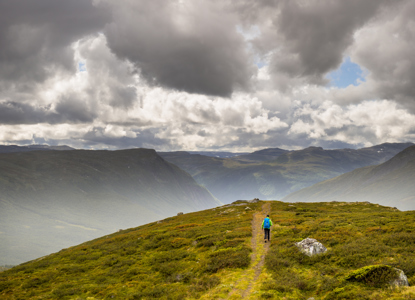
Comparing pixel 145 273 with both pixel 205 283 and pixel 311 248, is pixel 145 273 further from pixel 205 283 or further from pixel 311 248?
pixel 311 248

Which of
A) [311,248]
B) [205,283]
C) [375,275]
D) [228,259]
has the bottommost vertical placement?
[205,283]

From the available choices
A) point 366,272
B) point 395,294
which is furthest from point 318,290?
point 395,294

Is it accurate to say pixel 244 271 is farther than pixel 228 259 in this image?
No

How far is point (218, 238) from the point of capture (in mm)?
37031

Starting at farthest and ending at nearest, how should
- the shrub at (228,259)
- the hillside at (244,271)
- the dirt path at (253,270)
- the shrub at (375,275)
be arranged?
the shrub at (228,259) < the dirt path at (253,270) < the hillside at (244,271) < the shrub at (375,275)

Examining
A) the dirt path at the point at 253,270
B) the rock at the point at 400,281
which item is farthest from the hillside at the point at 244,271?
the rock at the point at 400,281

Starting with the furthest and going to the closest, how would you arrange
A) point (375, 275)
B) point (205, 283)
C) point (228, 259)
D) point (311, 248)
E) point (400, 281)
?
point (228, 259) → point (311, 248) → point (205, 283) → point (375, 275) → point (400, 281)

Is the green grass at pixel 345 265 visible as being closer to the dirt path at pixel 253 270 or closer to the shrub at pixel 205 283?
the dirt path at pixel 253 270

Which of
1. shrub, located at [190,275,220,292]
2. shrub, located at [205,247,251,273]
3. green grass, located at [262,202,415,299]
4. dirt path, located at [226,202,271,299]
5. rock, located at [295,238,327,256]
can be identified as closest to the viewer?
green grass, located at [262,202,415,299]

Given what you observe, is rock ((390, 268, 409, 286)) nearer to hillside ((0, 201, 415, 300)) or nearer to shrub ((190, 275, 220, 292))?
hillside ((0, 201, 415, 300))

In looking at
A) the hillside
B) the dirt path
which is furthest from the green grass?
the dirt path

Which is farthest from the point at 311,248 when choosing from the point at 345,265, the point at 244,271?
the point at 244,271

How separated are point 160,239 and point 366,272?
35127 millimetres

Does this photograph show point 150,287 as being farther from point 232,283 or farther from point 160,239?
point 160,239
